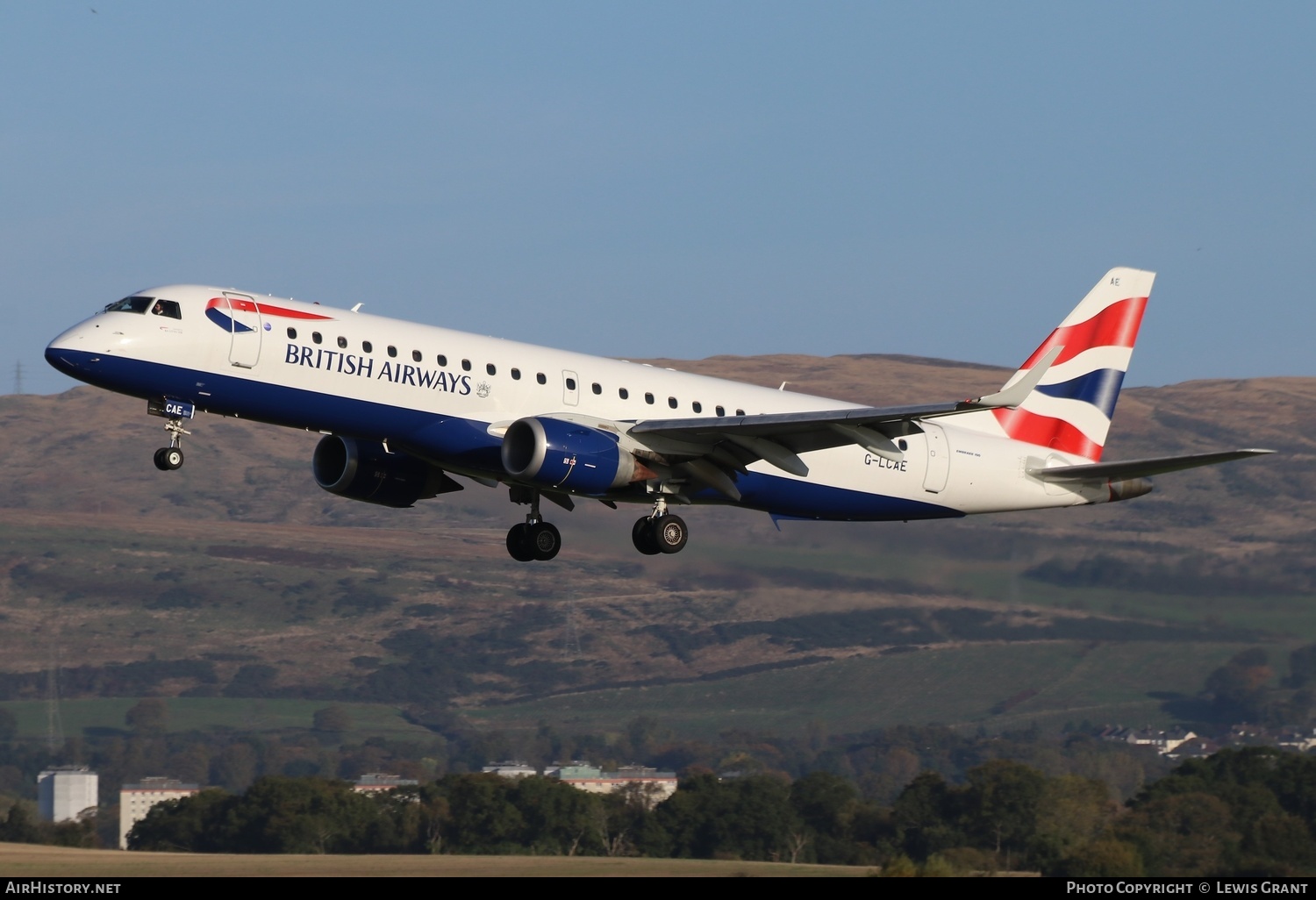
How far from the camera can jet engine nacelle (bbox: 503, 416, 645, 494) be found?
39.8 metres

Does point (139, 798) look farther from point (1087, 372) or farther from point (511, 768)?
point (1087, 372)

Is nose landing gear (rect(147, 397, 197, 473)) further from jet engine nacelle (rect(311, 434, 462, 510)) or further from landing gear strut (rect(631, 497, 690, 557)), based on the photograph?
landing gear strut (rect(631, 497, 690, 557))

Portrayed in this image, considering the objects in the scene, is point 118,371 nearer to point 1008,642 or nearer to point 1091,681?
point 1008,642

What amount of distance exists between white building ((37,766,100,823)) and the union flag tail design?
107 metres

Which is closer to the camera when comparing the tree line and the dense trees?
the dense trees

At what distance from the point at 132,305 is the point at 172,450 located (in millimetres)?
3251

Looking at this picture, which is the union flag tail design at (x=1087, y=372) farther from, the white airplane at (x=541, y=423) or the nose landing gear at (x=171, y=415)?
the nose landing gear at (x=171, y=415)

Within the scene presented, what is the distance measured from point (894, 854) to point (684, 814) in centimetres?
1076

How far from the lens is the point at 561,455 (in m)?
39.9

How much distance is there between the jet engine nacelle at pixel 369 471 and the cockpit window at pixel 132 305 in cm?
637

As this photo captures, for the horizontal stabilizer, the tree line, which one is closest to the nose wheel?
the horizontal stabilizer

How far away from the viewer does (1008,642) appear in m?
136

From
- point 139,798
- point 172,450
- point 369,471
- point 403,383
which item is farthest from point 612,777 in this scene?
point 172,450
